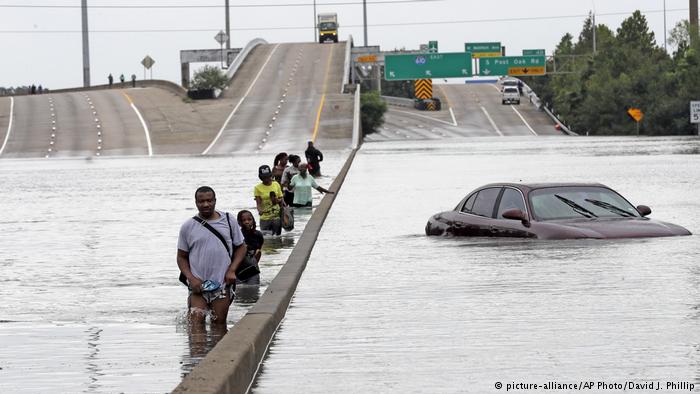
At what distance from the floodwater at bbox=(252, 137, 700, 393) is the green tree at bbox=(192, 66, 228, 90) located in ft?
280

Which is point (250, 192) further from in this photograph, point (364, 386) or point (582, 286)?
point (364, 386)

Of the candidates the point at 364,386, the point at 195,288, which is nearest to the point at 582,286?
the point at 195,288

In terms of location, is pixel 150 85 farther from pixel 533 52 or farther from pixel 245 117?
pixel 245 117

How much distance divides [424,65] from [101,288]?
114004 millimetres

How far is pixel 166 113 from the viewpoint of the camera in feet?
323

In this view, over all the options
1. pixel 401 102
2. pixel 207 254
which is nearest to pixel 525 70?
pixel 401 102

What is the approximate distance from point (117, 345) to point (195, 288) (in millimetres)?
830

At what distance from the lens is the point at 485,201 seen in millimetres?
22688

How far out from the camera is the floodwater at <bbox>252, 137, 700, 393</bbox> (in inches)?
413

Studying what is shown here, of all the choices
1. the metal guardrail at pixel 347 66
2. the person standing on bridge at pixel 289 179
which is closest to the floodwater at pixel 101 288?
the person standing on bridge at pixel 289 179

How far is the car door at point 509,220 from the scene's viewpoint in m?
21.6

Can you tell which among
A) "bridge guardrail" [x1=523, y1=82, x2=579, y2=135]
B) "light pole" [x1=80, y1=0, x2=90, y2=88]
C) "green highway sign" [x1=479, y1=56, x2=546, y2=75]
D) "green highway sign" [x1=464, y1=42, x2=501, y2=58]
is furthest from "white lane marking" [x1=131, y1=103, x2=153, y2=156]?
"green highway sign" [x1=464, y1=42, x2=501, y2=58]

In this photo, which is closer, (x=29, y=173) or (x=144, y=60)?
(x=29, y=173)

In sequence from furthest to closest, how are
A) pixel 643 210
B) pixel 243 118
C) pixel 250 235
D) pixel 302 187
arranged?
1. pixel 243 118
2. pixel 302 187
3. pixel 643 210
4. pixel 250 235
